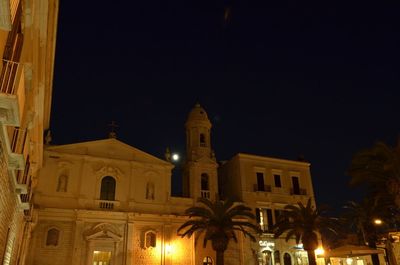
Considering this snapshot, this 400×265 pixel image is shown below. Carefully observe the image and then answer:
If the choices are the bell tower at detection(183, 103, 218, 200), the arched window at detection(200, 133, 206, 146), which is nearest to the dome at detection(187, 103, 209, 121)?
the bell tower at detection(183, 103, 218, 200)

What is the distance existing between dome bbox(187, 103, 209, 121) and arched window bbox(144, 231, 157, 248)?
13.8 m

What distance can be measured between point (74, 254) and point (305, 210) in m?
19.1

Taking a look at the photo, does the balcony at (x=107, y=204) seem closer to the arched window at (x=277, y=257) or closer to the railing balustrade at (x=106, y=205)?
the railing balustrade at (x=106, y=205)

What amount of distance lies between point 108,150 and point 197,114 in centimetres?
1128

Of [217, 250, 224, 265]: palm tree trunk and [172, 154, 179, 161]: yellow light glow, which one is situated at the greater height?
[172, 154, 179, 161]: yellow light glow

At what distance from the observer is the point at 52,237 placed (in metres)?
28.4

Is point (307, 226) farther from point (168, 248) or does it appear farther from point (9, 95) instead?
point (9, 95)

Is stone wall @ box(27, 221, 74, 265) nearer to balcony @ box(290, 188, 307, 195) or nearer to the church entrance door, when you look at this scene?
the church entrance door

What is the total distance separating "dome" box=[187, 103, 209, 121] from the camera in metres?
40.0

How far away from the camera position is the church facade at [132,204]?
28812 millimetres

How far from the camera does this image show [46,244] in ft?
91.7

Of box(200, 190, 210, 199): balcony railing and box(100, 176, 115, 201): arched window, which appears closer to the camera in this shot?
box(100, 176, 115, 201): arched window

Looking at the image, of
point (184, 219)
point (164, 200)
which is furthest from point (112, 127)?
point (184, 219)

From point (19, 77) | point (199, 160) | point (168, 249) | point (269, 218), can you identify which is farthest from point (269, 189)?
point (19, 77)
